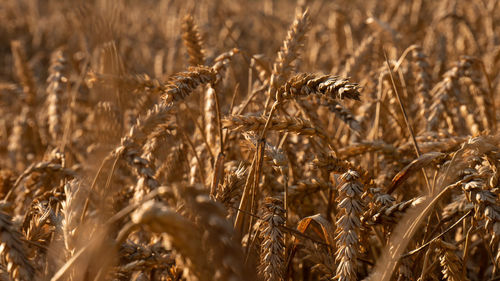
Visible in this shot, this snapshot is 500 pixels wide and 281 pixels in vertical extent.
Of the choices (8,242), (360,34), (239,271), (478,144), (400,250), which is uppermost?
(478,144)

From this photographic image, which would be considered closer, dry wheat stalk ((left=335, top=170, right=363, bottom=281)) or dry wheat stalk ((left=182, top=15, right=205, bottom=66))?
dry wheat stalk ((left=335, top=170, right=363, bottom=281))

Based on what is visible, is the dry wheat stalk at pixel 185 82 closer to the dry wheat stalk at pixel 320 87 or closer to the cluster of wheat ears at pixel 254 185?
the cluster of wheat ears at pixel 254 185

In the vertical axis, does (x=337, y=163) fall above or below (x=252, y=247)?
above

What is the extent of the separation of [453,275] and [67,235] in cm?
105

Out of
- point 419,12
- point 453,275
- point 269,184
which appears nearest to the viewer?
point 453,275

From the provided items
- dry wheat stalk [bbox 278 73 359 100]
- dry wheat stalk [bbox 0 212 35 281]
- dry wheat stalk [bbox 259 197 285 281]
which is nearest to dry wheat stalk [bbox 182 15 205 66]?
dry wheat stalk [bbox 278 73 359 100]

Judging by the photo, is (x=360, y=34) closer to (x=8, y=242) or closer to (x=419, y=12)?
(x=419, y=12)

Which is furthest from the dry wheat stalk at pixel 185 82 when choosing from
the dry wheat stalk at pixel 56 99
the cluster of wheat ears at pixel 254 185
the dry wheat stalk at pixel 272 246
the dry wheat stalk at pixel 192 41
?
the dry wheat stalk at pixel 56 99

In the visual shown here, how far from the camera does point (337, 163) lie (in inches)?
56.3

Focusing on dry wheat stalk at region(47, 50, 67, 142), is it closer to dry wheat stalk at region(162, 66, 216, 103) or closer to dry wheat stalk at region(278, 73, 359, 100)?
dry wheat stalk at region(162, 66, 216, 103)

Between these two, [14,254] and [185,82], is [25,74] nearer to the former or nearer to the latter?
[185,82]

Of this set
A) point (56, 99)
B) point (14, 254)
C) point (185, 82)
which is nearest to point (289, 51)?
point (185, 82)

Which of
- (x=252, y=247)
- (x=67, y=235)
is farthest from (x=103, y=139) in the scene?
(x=252, y=247)

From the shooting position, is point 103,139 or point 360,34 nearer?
point 103,139
